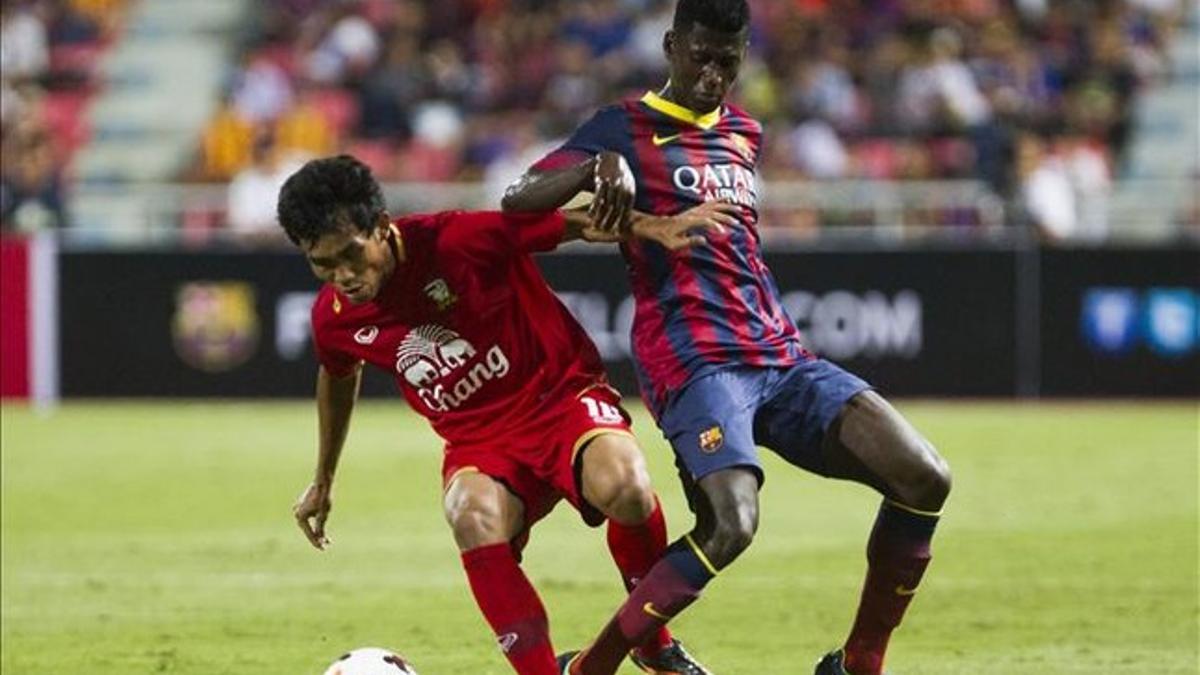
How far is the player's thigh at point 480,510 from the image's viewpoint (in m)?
7.45

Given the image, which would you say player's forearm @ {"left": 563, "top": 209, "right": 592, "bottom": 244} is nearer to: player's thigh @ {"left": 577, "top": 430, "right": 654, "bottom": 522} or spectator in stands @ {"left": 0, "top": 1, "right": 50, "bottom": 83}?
player's thigh @ {"left": 577, "top": 430, "right": 654, "bottom": 522}

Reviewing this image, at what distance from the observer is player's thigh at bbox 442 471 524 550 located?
745cm

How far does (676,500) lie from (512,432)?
22.5 feet

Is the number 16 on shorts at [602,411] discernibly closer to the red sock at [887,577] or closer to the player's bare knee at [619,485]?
the player's bare knee at [619,485]

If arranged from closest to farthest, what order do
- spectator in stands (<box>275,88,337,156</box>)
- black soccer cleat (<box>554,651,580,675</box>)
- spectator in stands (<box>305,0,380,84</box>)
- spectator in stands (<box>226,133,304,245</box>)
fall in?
black soccer cleat (<box>554,651,580,675</box>), spectator in stands (<box>226,133,304,245</box>), spectator in stands (<box>275,88,337,156</box>), spectator in stands (<box>305,0,380,84</box>)

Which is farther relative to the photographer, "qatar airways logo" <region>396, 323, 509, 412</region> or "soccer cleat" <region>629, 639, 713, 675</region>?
"soccer cleat" <region>629, 639, 713, 675</region>

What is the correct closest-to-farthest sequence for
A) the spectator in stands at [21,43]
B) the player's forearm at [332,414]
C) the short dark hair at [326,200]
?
the short dark hair at [326,200], the player's forearm at [332,414], the spectator in stands at [21,43]

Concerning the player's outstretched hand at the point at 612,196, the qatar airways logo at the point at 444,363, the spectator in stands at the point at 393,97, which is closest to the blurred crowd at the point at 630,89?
the spectator in stands at the point at 393,97

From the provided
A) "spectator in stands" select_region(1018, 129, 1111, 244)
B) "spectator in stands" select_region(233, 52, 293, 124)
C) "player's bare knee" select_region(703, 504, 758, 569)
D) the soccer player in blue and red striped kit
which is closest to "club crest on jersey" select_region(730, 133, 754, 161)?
the soccer player in blue and red striped kit

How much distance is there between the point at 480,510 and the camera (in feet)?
24.6

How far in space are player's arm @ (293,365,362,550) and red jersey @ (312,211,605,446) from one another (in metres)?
0.22

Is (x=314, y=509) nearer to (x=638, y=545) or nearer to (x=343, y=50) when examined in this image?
(x=638, y=545)

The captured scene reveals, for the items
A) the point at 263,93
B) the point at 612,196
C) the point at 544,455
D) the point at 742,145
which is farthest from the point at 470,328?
the point at 263,93

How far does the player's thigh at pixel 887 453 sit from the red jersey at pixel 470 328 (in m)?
0.81
